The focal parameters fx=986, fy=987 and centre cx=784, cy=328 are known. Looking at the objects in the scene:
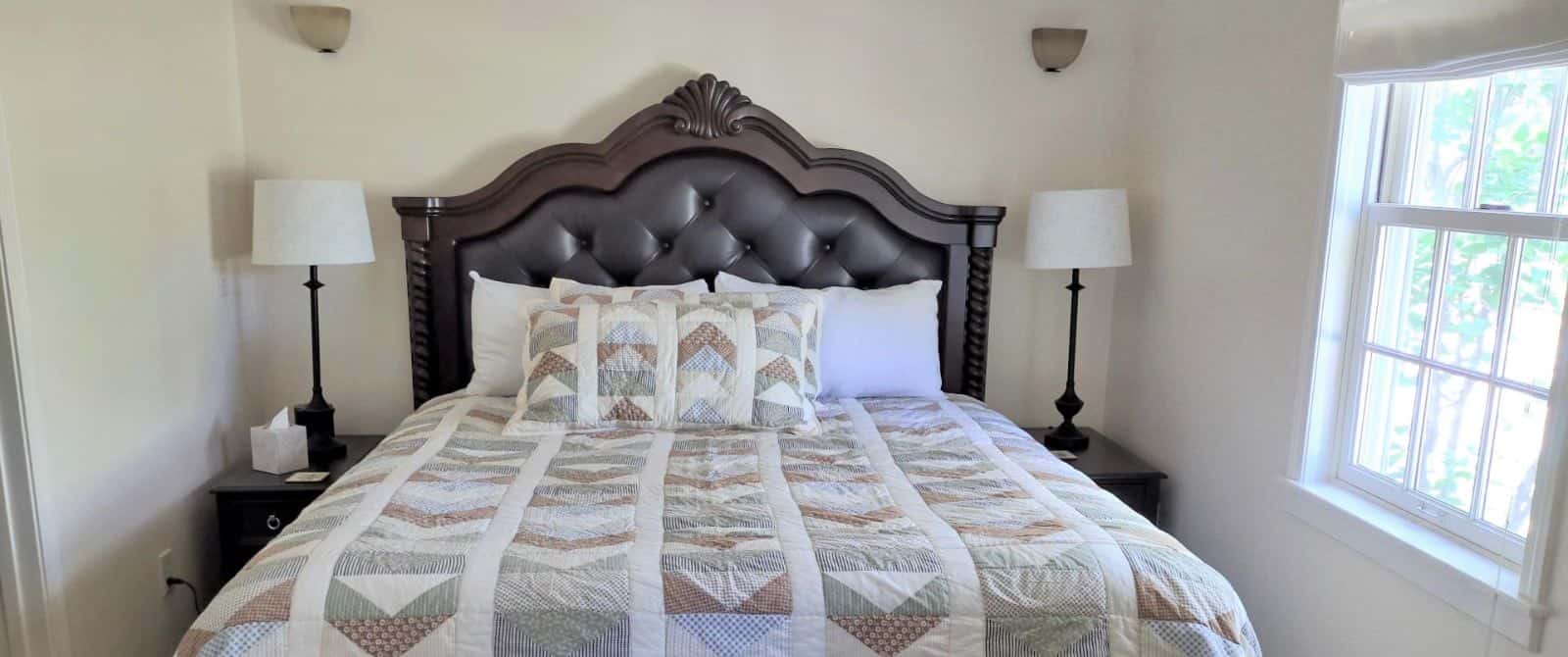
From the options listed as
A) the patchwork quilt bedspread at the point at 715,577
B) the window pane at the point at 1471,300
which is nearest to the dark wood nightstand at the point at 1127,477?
the patchwork quilt bedspread at the point at 715,577

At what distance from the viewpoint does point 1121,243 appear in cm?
289

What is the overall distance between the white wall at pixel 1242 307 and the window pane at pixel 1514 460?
21 centimetres

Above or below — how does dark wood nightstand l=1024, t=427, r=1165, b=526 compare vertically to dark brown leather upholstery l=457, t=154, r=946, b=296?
below

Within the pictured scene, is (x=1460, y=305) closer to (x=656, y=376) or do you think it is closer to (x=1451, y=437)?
(x=1451, y=437)

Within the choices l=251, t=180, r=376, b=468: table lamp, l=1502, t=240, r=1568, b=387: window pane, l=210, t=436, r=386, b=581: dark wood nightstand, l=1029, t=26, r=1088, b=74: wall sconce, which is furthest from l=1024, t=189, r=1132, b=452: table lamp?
l=210, t=436, r=386, b=581: dark wood nightstand

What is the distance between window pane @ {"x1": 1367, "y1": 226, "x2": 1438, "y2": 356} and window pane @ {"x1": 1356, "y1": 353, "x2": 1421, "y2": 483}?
54 millimetres

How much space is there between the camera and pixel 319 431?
2859mm

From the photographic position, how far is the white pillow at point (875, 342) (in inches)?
113

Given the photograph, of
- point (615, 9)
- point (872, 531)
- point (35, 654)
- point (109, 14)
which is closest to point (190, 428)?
point (35, 654)

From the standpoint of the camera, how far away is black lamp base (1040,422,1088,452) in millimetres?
3008

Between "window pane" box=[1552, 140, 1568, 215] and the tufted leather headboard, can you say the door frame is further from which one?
"window pane" box=[1552, 140, 1568, 215]

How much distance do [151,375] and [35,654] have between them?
0.70 metres

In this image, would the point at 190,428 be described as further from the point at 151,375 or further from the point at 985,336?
the point at 985,336

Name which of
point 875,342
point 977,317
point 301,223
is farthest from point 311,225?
point 977,317
